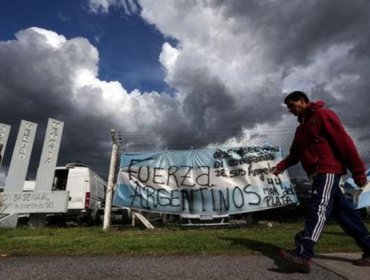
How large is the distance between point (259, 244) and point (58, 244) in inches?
120

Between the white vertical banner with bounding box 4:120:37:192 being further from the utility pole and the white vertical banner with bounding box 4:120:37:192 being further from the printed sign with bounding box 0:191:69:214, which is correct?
the utility pole

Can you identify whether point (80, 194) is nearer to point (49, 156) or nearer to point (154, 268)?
point (49, 156)

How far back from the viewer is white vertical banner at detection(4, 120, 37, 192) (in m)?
13.9

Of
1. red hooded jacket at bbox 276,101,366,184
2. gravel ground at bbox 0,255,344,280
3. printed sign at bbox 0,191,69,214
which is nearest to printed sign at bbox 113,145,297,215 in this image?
printed sign at bbox 0,191,69,214

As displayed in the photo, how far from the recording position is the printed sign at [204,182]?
1040 centimetres

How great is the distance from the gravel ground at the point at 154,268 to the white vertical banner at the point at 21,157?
904cm

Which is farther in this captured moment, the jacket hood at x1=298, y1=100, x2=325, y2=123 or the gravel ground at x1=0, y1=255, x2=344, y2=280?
the jacket hood at x1=298, y1=100, x2=325, y2=123

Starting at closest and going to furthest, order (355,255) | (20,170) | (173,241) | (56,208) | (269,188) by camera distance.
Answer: (355,255)
(173,241)
(269,188)
(56,208)
(20,170)

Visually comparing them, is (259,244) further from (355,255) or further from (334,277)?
(334,277)

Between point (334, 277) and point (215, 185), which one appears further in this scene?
point (215, 185)

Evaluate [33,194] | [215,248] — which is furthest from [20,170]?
[215,248]

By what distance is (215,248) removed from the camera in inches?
232

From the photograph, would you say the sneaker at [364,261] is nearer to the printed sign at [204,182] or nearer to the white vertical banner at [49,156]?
the printed sign at [204,182]

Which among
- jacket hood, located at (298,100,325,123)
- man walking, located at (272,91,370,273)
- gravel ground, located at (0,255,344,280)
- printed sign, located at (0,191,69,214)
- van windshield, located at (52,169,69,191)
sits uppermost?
van windshield, located at (52,169,69,191)
